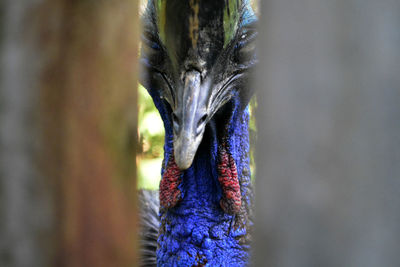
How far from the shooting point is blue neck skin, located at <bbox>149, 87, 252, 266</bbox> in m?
2.04

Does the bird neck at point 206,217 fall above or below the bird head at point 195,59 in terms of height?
below

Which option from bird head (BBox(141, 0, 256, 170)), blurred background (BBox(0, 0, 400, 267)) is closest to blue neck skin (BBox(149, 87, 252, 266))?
bird head (BBox(141, 0, 256, 170))

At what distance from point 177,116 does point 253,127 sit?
163 cm

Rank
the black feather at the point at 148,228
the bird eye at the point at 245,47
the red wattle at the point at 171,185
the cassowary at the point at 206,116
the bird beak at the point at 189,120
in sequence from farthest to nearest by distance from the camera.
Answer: the black feather at the point at 148,228, the red wattle at the point at 171,185, the bird eye at the point at 245,47, the cassowary at the point at 206,116, the bird beak at the point at 189,120

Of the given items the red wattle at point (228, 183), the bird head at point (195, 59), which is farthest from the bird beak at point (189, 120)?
the red wattle at point (228, 183)

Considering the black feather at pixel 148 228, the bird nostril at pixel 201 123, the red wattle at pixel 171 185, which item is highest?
the bird nostril at pixel 201 123
